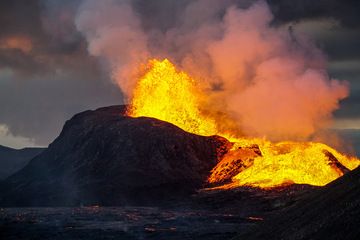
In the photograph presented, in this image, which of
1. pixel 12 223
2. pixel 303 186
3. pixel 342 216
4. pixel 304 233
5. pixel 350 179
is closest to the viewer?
pixel 342 216

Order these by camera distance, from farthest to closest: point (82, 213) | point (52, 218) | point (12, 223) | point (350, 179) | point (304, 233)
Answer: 1. point (82, 213)
2. point (52, 218)
3. point (12, 223)
4. point (350, 179)
5. point (304, 233)

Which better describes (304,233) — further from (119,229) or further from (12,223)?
(12,223)

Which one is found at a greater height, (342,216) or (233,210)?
(233,210)

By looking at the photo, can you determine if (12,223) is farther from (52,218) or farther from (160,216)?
(160,216)

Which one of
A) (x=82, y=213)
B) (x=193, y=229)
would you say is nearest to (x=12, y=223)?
(x=82, y=213)

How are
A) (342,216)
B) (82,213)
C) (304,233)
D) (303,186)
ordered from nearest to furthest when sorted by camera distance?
(342,216), (304,233), (82,213), (303,186)

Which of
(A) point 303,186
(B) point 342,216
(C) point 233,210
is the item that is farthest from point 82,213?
(B) point 342,216

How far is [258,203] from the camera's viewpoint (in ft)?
568

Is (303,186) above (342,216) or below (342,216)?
above

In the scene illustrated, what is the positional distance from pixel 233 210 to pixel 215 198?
23902mm

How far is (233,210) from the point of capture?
6683 inches

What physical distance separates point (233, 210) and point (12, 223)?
60329mm

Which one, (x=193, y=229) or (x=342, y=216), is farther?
(x=193, y=229)

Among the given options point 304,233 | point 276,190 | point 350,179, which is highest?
point 276,190
